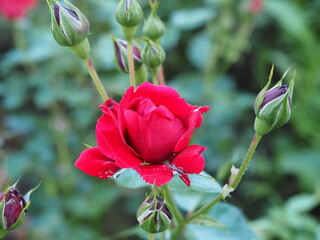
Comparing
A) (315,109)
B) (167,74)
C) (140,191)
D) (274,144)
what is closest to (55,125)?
(140,191)

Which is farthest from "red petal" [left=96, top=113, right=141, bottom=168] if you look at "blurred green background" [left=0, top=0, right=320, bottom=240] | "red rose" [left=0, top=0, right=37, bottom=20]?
"red rose" [left=0, top=0, right=37, bottom=20]

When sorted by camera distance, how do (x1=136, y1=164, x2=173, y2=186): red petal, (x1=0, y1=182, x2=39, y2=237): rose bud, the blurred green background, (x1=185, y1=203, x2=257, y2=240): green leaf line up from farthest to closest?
the blurred green background
(x1=185, y1=203, x2=257, y2=240): green leaf
(x1=0, y1=182, x2=39, y2=237): rose bud
(x1=136, y1=164, x2=173, y2=186): red petal

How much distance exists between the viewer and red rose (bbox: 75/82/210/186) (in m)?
0.62

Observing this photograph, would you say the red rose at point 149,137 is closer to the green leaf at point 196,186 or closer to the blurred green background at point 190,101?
the green leaf at point 196,186

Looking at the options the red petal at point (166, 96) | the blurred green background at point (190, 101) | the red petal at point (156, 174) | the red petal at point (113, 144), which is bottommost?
the blurred green background at point (190, 101)

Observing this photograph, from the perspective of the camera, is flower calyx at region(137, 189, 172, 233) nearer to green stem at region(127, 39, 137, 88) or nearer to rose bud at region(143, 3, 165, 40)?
green stem at region(127, 39, 137, 88)

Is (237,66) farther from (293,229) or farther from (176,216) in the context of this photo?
(176,216)

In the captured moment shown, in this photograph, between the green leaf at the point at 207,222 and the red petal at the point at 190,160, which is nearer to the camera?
the red petal at the point at 190,160

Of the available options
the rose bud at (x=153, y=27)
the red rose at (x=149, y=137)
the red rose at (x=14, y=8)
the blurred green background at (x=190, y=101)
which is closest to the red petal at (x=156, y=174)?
the red rose at (x=149, y=137)

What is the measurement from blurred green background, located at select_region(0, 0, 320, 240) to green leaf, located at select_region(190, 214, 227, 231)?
48cm

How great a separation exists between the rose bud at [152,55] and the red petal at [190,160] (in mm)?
243

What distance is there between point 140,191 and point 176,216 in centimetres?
127

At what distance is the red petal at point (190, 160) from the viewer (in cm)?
61

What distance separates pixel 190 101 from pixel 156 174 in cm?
126
